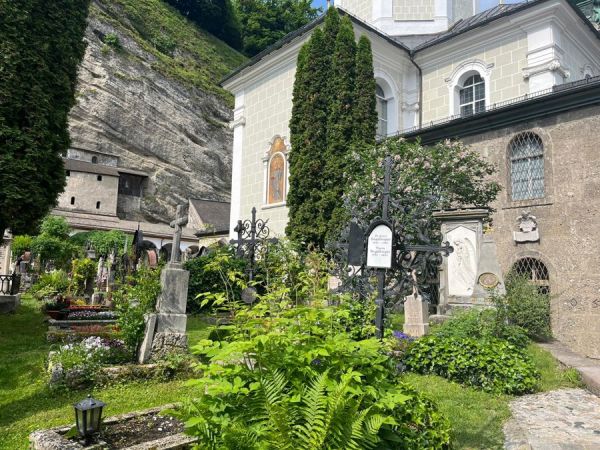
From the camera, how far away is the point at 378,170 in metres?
11.6

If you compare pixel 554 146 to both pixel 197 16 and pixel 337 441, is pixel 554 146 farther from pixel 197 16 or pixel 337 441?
pixel 197 16

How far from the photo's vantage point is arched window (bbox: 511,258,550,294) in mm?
11969

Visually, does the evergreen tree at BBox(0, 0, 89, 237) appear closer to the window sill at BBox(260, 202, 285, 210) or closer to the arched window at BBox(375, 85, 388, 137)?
the window sill at BBox(260, 202, 285, 210)

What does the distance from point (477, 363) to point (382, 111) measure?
15020 mm

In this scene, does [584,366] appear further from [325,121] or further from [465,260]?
[325,121]

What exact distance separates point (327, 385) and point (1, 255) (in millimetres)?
23148

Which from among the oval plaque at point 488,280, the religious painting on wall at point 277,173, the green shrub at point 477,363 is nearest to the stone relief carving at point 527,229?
the oval plaque at point 488,280

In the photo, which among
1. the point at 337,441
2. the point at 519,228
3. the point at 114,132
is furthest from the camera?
the point at 114,132

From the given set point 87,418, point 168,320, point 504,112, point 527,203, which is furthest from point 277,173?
point 87,418

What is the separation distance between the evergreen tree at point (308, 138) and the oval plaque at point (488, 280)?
7.48 m

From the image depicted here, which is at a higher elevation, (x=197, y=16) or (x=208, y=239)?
(x=197, y=16)

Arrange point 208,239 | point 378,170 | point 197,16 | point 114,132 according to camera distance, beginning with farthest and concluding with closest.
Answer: point 197,16 < point 114,132 < point 208,239 < point 378,170

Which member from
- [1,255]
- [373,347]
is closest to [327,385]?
[373,347]

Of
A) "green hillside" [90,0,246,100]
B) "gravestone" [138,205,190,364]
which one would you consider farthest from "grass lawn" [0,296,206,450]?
"green hillside" [90,0,246,100]
